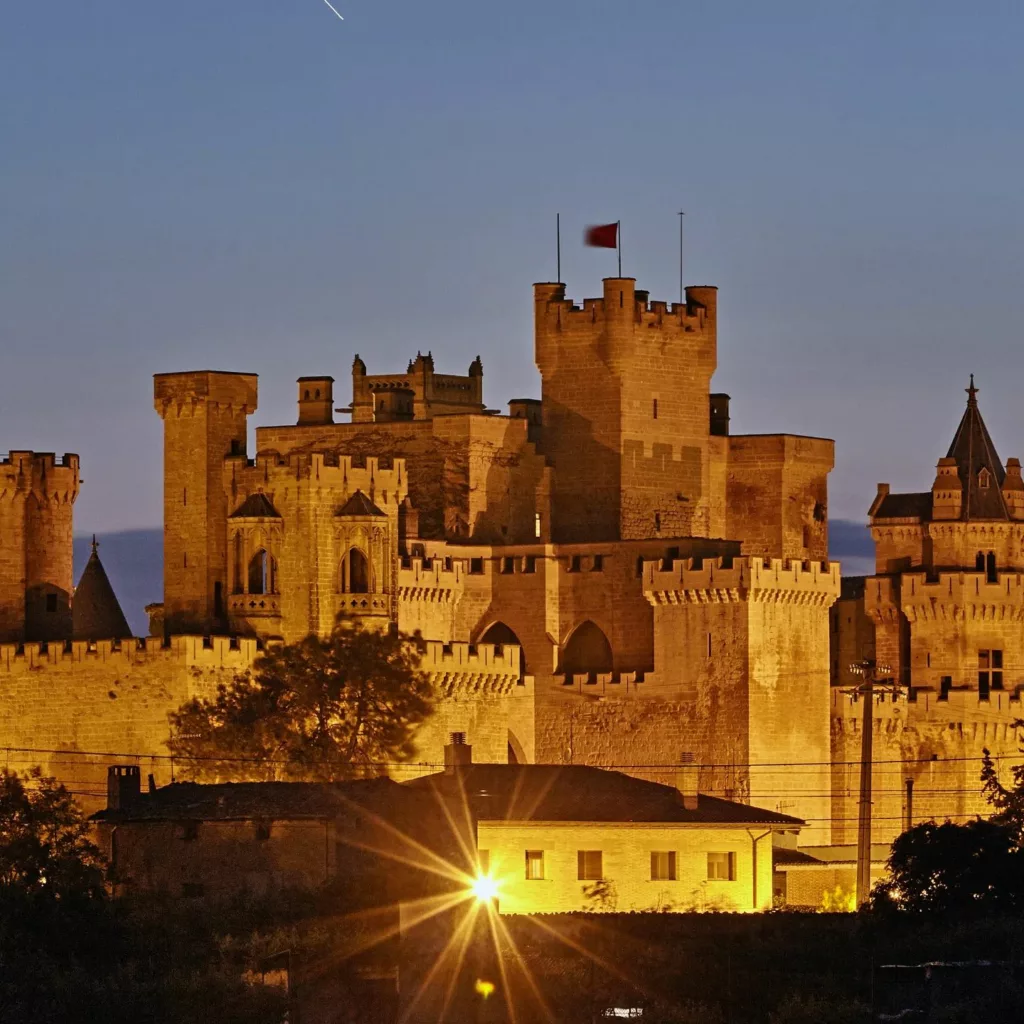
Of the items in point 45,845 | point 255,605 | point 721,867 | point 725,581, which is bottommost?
point 721,867

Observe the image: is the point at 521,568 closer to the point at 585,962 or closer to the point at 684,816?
the point at 684,816

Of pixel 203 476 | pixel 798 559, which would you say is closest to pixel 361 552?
pixel 203 476

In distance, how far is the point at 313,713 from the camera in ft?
348

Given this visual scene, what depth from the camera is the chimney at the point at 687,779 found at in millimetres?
99062

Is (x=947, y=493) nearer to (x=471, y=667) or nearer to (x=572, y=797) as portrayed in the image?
(x=471, y=667)

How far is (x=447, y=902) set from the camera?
92.2 metres

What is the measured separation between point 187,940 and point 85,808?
45.1ft

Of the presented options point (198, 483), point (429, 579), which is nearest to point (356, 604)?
point (429, 579)

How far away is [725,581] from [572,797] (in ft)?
39.3

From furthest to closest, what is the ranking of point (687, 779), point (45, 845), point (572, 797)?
1. point (687, 779)
2. point (572, 797)
3. point (45, 845)

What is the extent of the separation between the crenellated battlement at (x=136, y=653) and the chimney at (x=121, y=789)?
3.46m

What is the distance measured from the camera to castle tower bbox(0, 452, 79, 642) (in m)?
111

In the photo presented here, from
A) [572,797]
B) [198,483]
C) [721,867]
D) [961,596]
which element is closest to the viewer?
[721,867]

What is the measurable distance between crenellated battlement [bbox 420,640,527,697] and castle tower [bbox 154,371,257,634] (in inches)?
185
